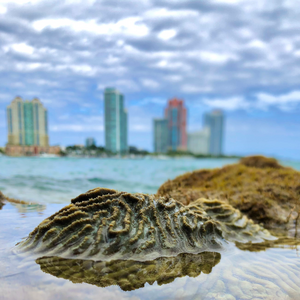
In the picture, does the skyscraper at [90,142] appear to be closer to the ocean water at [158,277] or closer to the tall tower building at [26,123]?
the tall tower building at [26,123]

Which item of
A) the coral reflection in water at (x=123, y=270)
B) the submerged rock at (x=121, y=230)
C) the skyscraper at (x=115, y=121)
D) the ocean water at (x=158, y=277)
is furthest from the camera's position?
the skyscraper at (x=115, y=121)

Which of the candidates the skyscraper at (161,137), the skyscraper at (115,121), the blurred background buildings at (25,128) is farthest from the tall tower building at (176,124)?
the blurred background buildings at (25,128)

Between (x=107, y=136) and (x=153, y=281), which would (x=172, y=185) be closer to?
(x=153, y=281)

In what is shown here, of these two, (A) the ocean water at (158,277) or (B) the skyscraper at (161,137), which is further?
(B) the skyscraper at (161,137)

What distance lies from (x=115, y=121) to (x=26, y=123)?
15.6m

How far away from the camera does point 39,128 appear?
537 inches

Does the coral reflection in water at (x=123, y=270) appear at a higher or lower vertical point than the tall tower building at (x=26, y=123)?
lower

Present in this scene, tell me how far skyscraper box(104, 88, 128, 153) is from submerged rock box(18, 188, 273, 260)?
19610 millimetres

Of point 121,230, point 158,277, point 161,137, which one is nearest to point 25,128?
point 121,230

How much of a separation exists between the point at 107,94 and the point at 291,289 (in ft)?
103

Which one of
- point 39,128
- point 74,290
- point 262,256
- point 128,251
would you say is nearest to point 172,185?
point 262,256

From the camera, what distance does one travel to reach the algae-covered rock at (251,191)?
5785 mm

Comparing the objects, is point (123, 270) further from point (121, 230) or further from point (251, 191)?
point (251, 191)

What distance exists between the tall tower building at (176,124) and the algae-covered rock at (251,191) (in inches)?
1889
